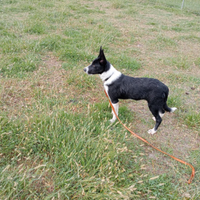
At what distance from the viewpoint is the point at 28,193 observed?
82.0 inches

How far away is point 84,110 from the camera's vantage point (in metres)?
3.71

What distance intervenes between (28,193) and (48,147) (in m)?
0.66

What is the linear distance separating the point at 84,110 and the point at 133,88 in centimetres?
113

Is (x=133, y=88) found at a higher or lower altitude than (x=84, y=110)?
higher

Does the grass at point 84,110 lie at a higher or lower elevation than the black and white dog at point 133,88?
lower

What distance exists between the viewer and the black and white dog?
313cm

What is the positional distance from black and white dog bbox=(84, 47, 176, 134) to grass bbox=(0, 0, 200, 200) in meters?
0.46

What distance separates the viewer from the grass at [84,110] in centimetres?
225

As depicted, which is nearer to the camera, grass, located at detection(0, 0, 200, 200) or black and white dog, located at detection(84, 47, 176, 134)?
grass, located at detection(0, 0, 200, 200)

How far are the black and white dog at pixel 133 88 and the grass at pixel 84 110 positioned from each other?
46 cm

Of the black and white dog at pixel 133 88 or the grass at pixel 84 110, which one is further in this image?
the black and white dog at pixel 133 88

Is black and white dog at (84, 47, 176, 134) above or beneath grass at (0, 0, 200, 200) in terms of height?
above

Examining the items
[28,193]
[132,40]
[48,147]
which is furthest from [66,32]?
[28,193]

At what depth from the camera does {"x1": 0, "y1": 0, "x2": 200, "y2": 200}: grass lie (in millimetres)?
2250
